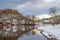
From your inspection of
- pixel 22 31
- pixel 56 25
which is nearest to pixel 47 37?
pixel 56 25

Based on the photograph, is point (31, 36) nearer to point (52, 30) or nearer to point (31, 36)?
point (31, 36)

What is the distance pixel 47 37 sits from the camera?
7.16 feet

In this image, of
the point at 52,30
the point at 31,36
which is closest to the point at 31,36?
the point at 31,36

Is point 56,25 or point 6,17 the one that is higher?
point 6,17

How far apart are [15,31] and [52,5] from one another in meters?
0.70

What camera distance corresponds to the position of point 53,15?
2221mm

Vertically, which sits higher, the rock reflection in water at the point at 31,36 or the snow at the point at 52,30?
the snow at the point at 52,30

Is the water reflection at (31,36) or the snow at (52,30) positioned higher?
the snow at (52,30)

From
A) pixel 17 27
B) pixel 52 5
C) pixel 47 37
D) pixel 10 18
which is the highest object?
pixel 52 5

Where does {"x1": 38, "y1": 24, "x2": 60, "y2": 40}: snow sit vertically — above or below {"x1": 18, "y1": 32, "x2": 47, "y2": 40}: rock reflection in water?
above

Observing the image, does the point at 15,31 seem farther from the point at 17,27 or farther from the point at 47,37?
the point at 47,37

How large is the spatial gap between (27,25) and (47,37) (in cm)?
36

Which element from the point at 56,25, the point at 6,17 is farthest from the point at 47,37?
the point at 6,17

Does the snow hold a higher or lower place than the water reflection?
higher
